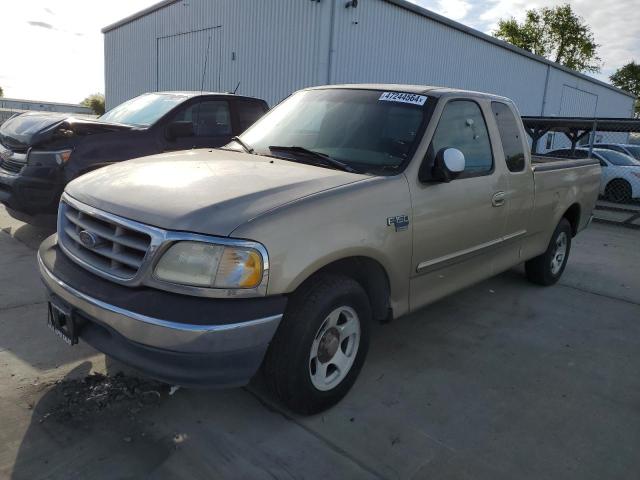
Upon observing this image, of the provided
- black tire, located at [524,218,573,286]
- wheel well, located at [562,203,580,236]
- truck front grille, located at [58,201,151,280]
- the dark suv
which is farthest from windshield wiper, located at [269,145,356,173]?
wheel well, located at [562,203,580,236]

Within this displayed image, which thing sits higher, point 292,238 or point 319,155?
point 319,155

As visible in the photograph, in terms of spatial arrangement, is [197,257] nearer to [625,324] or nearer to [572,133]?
[625,324]

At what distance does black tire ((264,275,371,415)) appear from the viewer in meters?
2.64

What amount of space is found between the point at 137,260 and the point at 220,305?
0.47 meters

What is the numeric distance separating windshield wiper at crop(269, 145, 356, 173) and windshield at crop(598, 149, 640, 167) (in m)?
13.0

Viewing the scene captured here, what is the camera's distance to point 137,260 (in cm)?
249

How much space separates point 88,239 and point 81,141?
11.0ft

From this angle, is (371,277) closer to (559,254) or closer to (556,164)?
(556,164)

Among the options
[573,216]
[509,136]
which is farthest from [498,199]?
[573,216]

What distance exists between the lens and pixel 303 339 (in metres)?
2.64

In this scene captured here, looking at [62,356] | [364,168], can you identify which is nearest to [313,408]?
[364,168]

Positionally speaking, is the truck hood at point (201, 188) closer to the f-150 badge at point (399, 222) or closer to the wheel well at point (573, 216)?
the f-150 badge at point (399, 222)

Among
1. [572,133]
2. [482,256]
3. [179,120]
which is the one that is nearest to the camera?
[482,256]

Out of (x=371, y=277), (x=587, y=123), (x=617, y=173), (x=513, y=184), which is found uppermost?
(x=587, y=123)
